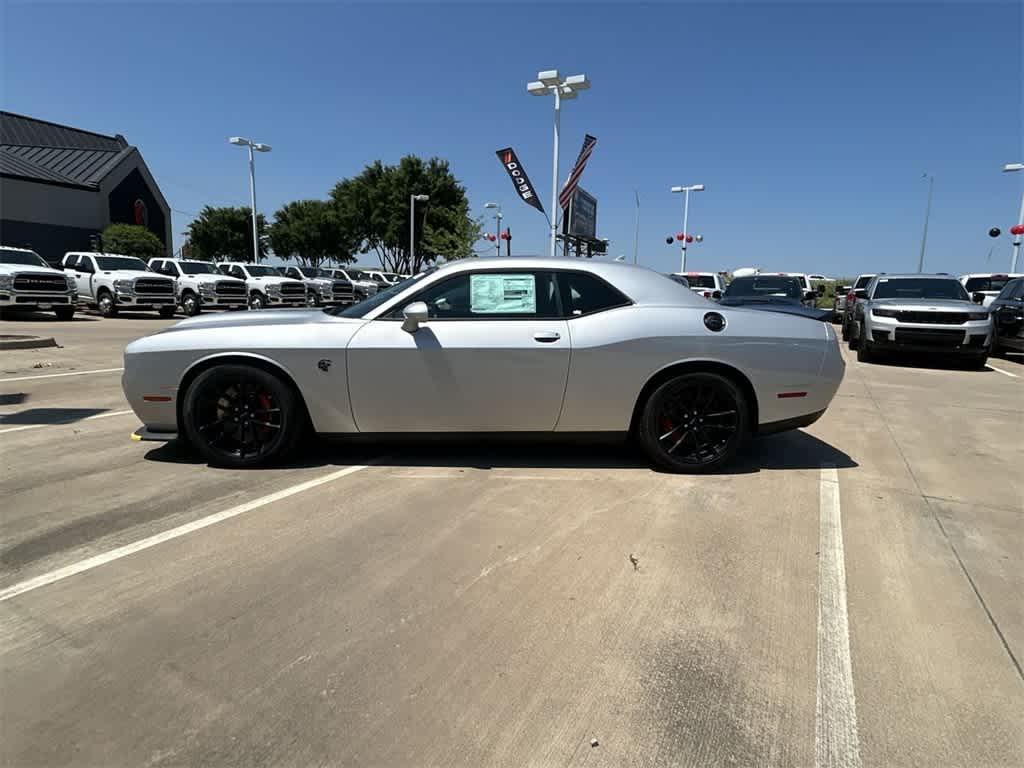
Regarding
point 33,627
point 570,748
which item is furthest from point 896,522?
point 33,627

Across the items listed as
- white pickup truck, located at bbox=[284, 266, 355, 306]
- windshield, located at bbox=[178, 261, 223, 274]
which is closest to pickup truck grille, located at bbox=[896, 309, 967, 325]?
white pickup truck, located at bbox=[284, 266, 355, 306]

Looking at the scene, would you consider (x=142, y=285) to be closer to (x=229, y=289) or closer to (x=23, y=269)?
(x=229, y=289)

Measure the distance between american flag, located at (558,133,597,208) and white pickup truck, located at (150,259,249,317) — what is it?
11561mm

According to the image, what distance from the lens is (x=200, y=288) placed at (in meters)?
20.3

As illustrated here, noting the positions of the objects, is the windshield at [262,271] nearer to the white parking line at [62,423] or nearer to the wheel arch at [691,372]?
the white parking line at [62,423]

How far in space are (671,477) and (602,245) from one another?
27.3m

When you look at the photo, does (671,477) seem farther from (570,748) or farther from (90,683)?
(90,683)

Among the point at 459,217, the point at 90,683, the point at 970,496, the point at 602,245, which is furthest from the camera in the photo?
the point at 459,217

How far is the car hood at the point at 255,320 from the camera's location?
4160 mm

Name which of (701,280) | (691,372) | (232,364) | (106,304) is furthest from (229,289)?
(691,372)

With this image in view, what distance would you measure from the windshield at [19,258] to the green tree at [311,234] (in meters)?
33.2

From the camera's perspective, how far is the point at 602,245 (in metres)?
30.2

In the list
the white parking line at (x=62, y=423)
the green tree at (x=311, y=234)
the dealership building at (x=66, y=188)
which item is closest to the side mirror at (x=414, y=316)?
the white parking line at (x=62, y=423)

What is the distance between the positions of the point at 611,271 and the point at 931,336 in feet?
27.2
